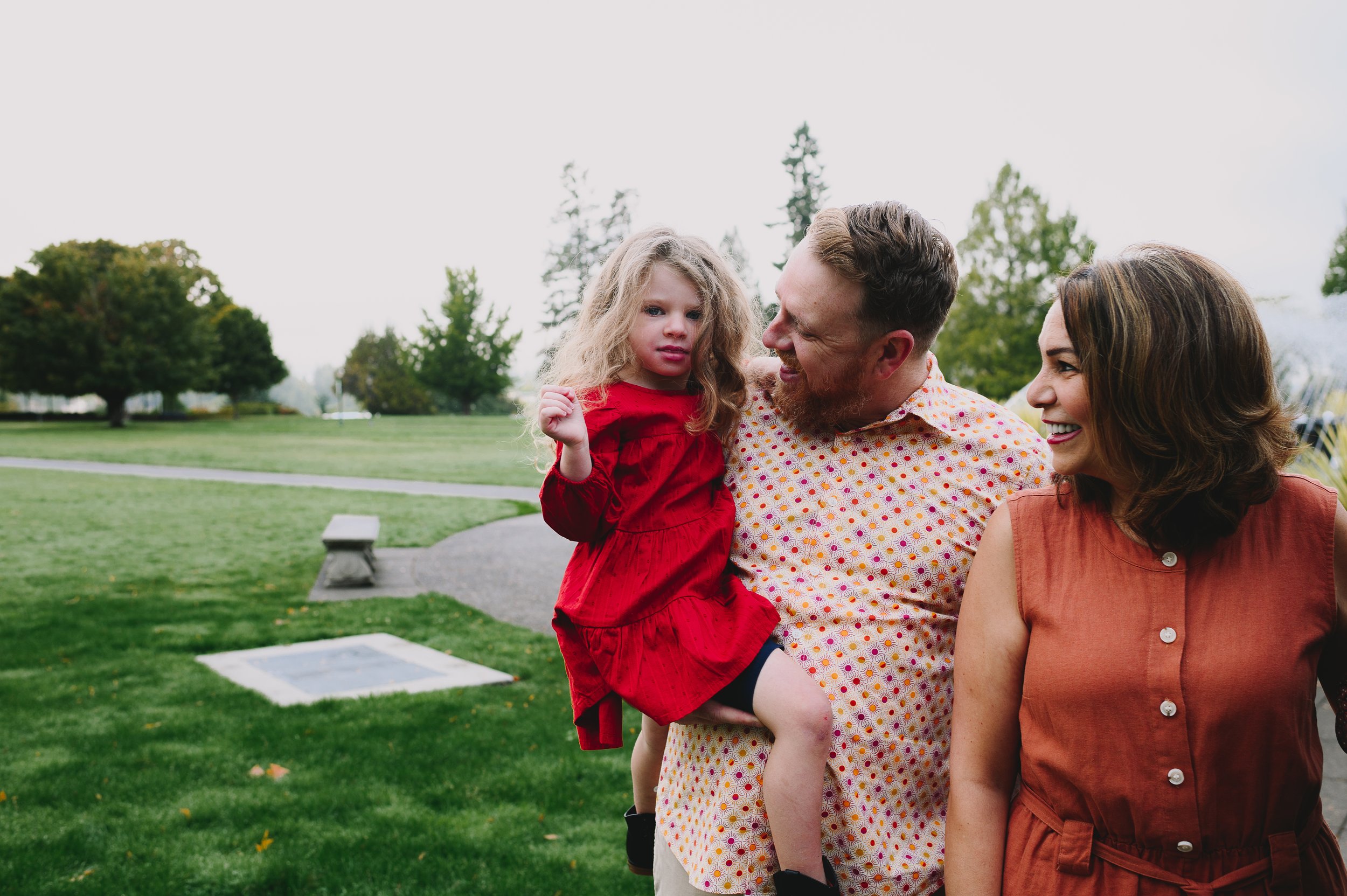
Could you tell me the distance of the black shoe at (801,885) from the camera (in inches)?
65.2

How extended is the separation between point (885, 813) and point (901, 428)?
730 millimetres

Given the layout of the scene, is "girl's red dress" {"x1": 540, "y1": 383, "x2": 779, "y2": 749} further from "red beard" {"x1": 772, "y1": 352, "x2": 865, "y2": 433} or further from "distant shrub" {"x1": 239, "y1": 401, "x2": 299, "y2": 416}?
"distant shrub" {"x1": 239, "y1": 401, "x2": 299, "y2": 416}

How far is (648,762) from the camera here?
228 cm

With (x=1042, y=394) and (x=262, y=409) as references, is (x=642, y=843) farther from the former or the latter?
(x=262, y=409)

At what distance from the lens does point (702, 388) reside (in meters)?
2.25

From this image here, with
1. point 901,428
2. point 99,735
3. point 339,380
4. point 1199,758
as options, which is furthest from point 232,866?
point 339,380

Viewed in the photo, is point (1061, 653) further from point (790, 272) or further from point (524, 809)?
point (524, 809)

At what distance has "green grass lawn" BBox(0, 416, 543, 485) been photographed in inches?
894

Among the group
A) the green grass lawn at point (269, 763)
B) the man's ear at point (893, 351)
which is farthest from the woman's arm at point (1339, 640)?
the green grass lawn at point (269, 763)

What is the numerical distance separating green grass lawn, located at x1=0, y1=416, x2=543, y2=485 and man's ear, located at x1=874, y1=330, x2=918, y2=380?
1116cm

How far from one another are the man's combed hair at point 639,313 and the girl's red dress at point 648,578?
144 millimetres

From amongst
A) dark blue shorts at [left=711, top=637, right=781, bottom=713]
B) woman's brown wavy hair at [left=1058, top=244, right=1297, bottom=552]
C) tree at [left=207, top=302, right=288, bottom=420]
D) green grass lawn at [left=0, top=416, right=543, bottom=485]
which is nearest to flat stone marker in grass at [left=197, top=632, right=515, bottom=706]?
dark blue shorts at [left=711, top=637, right=781, bottom=713]

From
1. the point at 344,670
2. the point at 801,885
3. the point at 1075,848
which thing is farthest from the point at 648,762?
the point at 344,670

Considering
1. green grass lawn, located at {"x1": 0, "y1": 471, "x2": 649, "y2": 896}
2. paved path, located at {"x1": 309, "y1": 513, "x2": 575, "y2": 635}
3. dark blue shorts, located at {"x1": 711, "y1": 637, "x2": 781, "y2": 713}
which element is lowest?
green grass lawn, located at {"x1": 0, "y1": 471, "x2": 649, "y2": 896}
